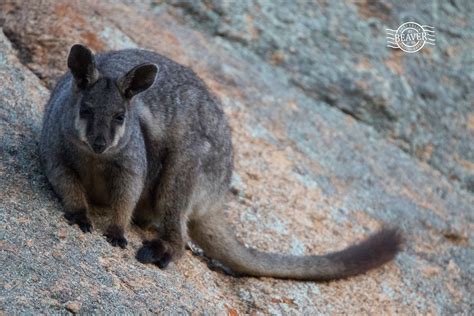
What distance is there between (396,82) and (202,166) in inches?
186

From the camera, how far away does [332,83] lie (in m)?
11.0

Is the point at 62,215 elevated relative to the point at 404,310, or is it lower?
elevated

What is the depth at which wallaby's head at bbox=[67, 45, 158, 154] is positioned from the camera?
629cm

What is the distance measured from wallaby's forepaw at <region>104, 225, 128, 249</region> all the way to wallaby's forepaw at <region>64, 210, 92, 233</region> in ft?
0.56

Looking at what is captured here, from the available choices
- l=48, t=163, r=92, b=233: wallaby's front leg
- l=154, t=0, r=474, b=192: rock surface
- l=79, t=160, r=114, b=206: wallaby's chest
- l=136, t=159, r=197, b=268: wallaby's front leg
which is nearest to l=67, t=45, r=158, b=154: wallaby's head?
l=79, t=160, r=114, b=206: wallaby's chest

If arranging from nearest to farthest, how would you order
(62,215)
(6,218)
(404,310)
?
(6,218) → (62,215) → (404,310)

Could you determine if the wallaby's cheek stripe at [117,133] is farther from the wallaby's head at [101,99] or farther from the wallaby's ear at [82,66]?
the wallaby's ear at [82,66]

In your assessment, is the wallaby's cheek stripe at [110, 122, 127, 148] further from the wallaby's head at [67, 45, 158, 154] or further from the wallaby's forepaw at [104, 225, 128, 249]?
the wallaby's forepaw at [104, 225, 128, 249]

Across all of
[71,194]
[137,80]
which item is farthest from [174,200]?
[137,80]

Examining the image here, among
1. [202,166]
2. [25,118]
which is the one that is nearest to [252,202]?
[202,166]

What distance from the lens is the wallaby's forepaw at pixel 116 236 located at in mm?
6578

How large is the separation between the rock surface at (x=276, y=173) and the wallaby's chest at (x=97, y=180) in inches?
11.6

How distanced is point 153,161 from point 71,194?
82 cm

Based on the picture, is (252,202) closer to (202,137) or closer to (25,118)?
(202,137)
